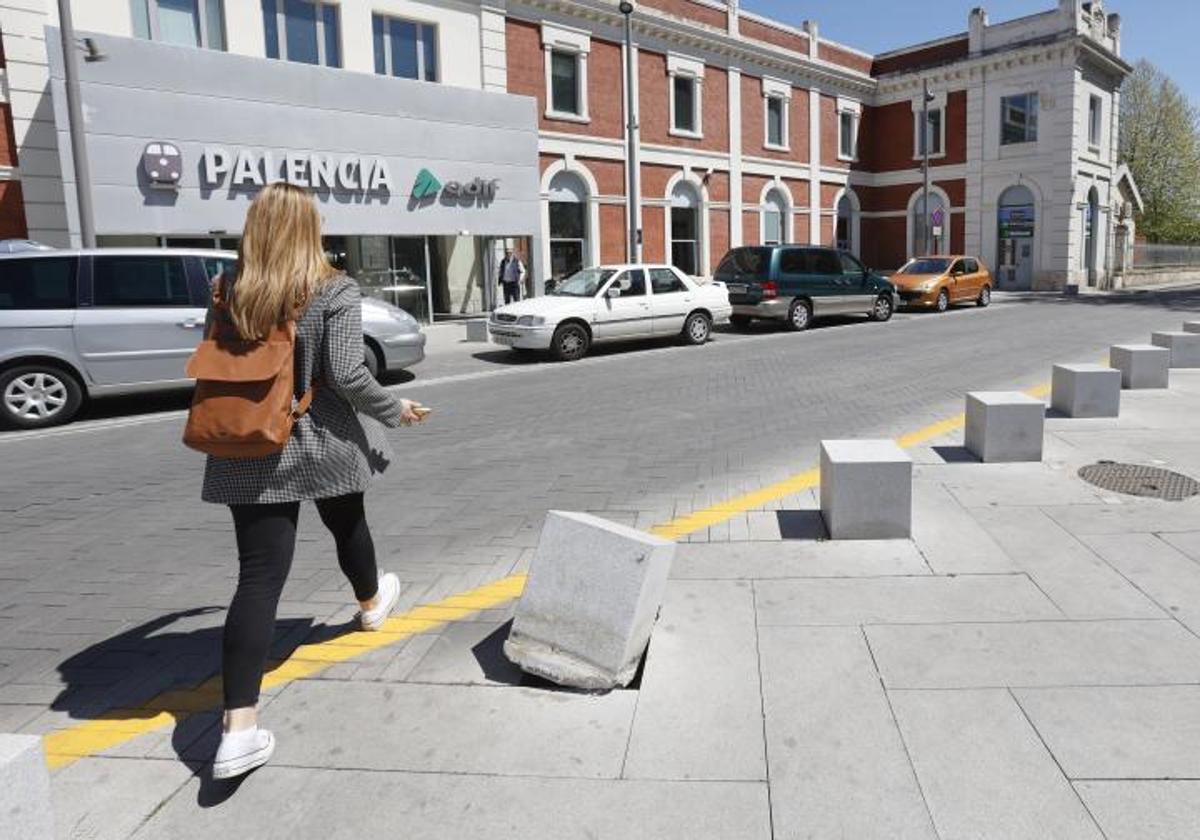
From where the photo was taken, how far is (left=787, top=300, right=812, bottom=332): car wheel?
19.2m

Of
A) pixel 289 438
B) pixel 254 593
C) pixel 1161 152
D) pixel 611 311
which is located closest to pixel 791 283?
pixel 611 311

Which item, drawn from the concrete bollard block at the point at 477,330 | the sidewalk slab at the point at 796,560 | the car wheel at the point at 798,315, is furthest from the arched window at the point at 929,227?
the sidewalk slab at the point at 796,560

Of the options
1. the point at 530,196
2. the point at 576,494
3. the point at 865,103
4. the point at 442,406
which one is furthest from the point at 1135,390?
the point at 865,103

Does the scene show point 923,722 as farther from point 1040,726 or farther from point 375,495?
point 375,495

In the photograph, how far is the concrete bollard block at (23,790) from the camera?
195 centimetres

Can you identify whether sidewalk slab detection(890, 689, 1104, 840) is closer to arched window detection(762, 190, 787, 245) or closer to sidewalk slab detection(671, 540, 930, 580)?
sidewalk slab detection(671, 540, 930, 580)

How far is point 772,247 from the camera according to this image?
1906cm

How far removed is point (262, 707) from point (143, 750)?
393 millimetres

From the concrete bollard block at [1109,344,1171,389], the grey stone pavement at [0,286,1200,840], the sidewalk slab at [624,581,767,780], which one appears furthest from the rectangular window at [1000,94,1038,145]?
the sidewalk slab at [624,581,767,780]

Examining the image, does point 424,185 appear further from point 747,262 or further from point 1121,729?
point 1121,729

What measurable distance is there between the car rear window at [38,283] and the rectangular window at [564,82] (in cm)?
1731

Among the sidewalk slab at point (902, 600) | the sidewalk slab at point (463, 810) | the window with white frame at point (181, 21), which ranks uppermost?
the window with white frame at point (181, 21)

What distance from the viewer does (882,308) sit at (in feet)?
70.2

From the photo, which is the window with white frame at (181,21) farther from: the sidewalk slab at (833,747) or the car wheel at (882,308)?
the sidewalk slab at (833,747)
